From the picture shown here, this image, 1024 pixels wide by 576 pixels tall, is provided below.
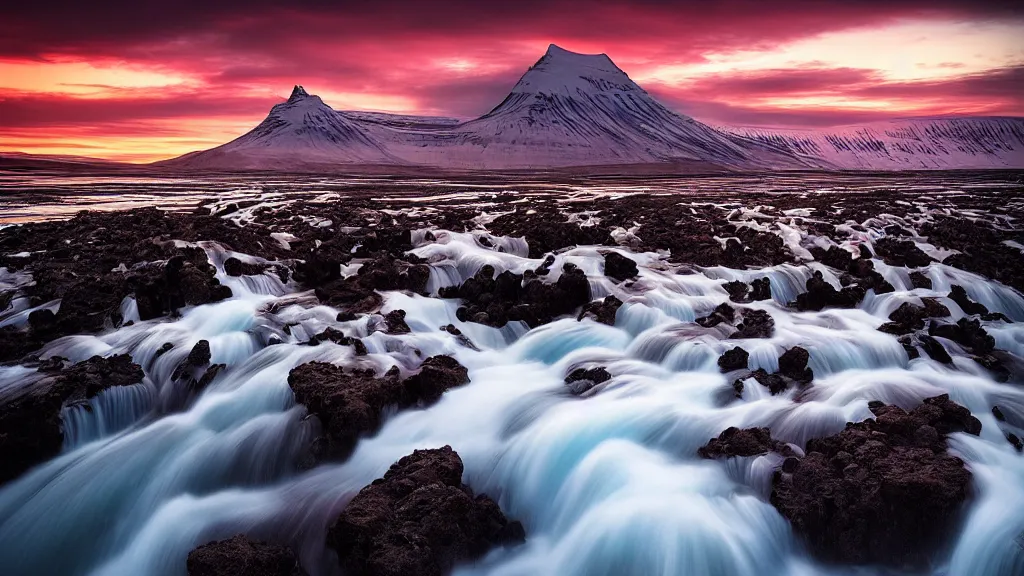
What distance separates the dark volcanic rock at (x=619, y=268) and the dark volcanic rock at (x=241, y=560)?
26.8ft

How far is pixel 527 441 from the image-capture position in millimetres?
6879

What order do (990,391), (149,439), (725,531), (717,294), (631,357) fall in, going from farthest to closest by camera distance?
(717,294)
(631,357)
(990,391)
(149,439)
(725,531)

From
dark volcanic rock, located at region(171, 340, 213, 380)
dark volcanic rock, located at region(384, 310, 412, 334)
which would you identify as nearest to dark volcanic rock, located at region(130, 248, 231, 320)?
dark volcanic rock, located at region(171, 340, 213, 380)

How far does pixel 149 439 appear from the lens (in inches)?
269

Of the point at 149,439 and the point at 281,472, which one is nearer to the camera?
the point at 281,472

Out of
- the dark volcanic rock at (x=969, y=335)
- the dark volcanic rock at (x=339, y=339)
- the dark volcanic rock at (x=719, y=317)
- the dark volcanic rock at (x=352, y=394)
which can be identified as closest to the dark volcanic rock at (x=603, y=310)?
the dark volcanic rock at (x=719, y=317)

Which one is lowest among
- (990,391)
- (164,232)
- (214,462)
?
(214,462)

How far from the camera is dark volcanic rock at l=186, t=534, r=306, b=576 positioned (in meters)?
4.64

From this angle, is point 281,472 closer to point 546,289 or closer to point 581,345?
point 581,345

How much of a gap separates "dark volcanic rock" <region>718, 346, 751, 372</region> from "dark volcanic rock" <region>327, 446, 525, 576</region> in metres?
3.78

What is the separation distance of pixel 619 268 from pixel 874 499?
7.25m

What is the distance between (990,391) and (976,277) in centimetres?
529

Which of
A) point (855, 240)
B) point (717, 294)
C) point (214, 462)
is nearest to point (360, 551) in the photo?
point (214, 462)

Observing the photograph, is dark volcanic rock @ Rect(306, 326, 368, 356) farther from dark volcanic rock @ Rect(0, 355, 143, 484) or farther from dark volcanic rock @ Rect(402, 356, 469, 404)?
dark volcanic rock @ Rect(0, 355, 143, 484)
